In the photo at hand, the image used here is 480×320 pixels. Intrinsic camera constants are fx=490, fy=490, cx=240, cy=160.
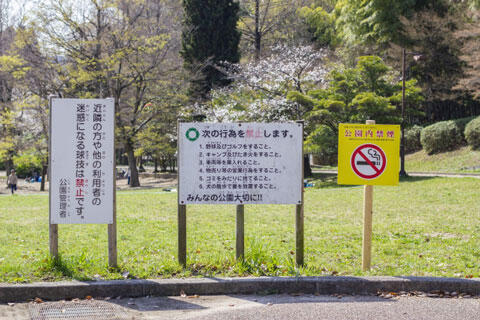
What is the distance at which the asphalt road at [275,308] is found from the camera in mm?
4379

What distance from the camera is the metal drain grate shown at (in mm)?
4418

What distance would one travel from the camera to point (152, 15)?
35531 millimetres

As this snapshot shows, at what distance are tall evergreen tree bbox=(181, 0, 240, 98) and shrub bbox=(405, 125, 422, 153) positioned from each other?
529 inches

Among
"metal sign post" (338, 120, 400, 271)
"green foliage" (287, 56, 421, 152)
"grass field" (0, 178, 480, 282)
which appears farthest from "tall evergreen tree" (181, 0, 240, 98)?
"metal sign post" (338, 120, 400, 271)

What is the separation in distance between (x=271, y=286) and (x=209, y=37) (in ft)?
106

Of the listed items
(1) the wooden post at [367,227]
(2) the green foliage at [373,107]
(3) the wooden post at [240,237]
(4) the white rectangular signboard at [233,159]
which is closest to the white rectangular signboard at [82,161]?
(4) the white rectangular signboard at [233,159]

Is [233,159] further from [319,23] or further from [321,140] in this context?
[319,23]

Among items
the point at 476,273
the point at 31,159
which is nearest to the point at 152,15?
the point at 31,159

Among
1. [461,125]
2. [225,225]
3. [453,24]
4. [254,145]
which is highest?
[453,24]

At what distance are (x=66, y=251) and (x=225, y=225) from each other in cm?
389

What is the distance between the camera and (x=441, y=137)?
100ft

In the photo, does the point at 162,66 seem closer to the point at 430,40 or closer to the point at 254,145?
the point at 430,40

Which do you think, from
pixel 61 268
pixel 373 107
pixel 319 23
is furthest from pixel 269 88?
pixel 61 268

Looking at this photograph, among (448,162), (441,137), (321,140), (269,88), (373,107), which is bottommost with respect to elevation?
(448,162)
